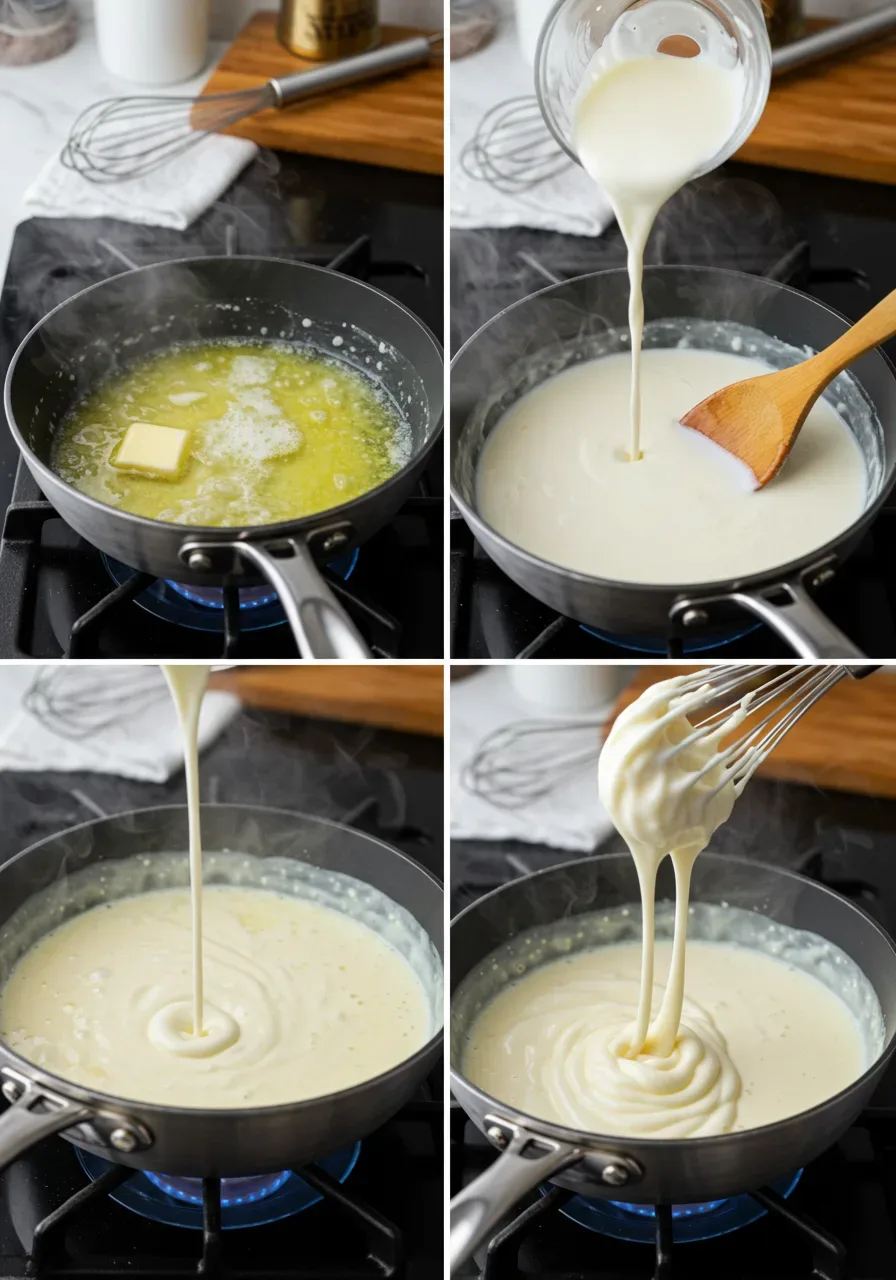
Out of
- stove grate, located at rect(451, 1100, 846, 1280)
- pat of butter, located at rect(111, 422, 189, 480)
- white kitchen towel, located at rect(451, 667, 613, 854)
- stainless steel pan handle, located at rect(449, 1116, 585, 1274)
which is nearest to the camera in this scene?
stainless steel pan handle, located at rect(449, 1116, 585, 1274)

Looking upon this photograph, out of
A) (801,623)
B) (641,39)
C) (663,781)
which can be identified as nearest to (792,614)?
(801,623)

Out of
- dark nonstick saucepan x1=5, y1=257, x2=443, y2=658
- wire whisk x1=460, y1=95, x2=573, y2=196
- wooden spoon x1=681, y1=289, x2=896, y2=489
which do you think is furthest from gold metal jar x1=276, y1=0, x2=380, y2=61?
wooden spoon x1=681, y1=289, x2=896, y2=489

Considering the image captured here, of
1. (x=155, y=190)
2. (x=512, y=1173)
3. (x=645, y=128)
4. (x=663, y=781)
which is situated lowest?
(x=512, y=1173)

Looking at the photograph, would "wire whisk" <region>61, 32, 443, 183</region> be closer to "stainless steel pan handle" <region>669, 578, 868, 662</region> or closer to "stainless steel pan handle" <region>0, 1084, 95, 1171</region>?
"stainless steel pan handle" <region>669, 578, 868, 662</region>

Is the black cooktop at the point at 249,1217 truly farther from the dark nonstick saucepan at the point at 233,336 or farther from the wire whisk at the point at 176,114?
the wire whisk at the point at 176,114

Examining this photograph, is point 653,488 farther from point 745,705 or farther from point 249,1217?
point 249,1217

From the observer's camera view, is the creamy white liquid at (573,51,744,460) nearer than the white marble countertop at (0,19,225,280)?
Yes

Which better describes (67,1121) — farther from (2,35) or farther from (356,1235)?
(2,35)
